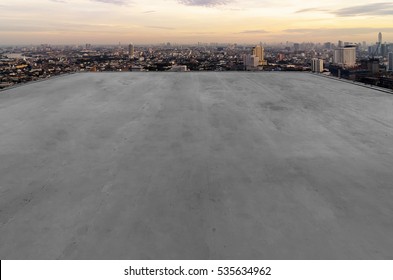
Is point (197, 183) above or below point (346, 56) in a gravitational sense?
below

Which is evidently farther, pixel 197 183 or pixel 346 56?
pixel 346 56

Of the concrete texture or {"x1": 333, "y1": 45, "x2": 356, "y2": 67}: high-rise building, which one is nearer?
the concrete texture

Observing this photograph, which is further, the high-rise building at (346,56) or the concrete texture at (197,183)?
the high-rise building at (346,56)

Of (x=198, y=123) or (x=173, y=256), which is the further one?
(x=198, y=123)

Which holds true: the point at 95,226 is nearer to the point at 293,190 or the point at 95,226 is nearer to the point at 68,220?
the point at 68,220

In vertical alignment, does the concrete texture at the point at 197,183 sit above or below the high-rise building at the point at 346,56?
below

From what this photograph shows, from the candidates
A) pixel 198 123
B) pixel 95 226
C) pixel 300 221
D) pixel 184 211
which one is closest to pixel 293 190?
pixel 300 221

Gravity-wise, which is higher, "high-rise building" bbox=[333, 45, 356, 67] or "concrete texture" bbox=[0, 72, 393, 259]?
"high-rise building" bbox=[333, 45, 356, 67]
